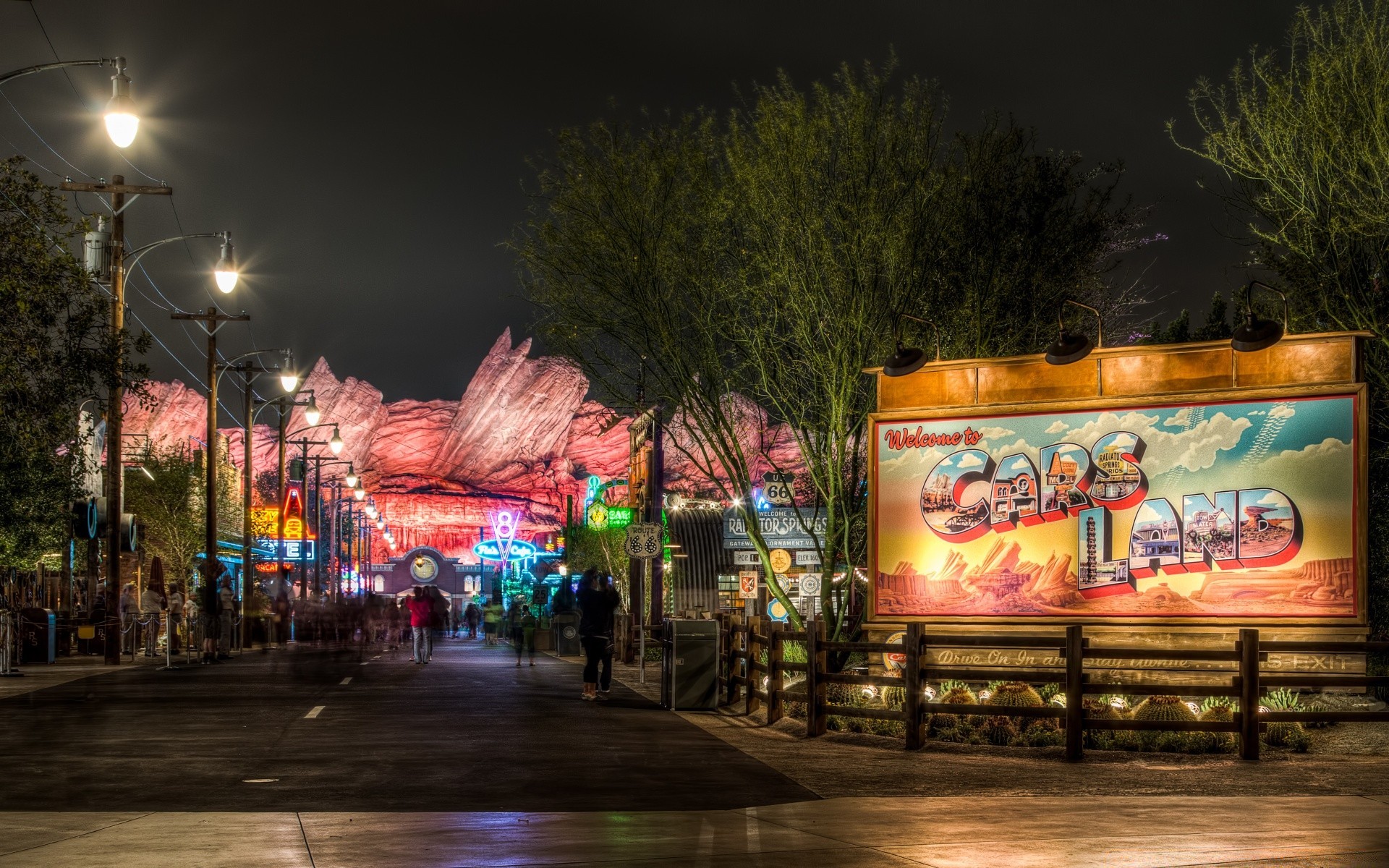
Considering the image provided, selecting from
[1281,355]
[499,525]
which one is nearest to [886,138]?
[1281,355]

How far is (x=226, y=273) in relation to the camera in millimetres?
30156

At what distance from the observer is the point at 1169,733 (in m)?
15.3

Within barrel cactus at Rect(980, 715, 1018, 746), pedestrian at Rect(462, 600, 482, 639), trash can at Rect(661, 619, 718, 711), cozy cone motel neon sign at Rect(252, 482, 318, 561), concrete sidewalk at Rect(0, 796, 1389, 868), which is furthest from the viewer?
pedestrian at Rect(462, 600, 482, 639)

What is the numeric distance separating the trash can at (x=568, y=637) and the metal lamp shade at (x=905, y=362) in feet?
78.5

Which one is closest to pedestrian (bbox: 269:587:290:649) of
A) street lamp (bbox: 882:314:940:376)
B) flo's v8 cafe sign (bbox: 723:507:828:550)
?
flo's v8 cafe sign (bbox: 723:507:828:550)

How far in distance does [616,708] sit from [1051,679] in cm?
715

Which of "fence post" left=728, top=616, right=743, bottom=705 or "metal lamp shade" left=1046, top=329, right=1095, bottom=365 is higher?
"metal lamp shade" left=1046, top=329, right=1095, bottom=365

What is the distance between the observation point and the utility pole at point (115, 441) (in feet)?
104

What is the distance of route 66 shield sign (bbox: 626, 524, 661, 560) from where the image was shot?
28297 millimetres

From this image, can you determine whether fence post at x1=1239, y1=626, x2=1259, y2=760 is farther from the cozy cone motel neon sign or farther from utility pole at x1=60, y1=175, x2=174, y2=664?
the cozy cone motel neon sign

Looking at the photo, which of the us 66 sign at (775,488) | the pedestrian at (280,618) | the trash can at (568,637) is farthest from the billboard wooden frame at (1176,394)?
the pedestrian at (280,618)

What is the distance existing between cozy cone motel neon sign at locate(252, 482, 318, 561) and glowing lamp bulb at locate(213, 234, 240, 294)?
1922 cm

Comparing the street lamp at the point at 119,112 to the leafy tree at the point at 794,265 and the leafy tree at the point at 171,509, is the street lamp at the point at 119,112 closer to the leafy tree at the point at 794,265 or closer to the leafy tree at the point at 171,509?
the leafy tree at the point at 794,265

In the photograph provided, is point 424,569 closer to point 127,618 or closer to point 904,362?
point 127,618
